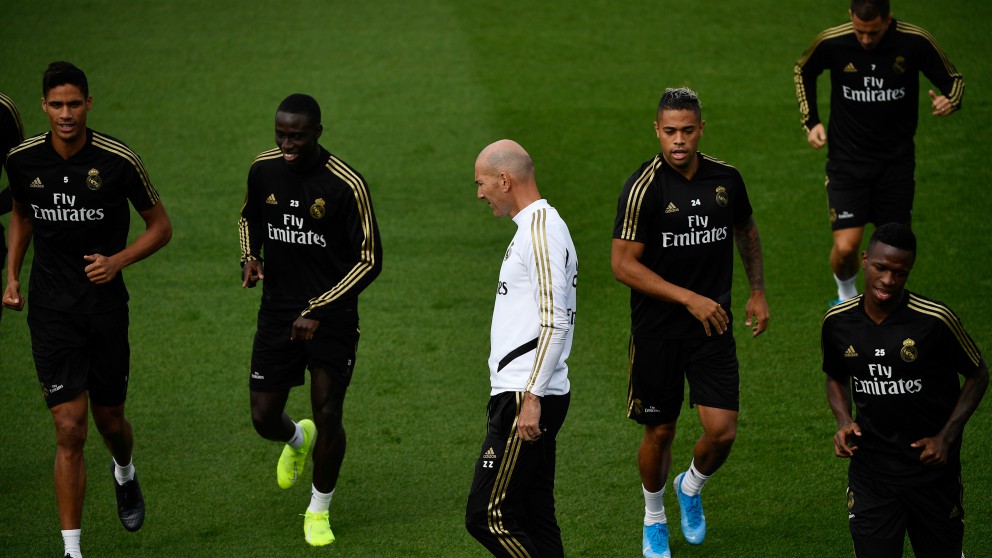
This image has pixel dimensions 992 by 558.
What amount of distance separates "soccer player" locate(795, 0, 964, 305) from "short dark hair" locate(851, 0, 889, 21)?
0.09 meters

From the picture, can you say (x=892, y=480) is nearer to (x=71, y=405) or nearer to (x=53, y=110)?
(x=71, y=405)

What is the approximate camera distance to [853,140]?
28.7ft

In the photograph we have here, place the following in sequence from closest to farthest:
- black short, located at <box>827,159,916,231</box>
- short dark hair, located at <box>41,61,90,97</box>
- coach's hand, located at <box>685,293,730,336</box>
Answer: coach's hand, located at <box>685,293,730,336</box> < short dark hair, located at <box>41,61,90,97</box> < black short, located at <box>827,159,916,231</box>

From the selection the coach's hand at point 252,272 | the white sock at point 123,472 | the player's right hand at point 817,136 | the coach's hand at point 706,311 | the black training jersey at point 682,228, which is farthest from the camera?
the player's right hand at point 817,136

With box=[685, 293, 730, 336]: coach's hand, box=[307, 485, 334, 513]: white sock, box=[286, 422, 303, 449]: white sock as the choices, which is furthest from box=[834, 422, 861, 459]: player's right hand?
box=[286, 422, 303, 449]: white sock

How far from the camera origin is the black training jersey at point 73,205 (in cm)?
616

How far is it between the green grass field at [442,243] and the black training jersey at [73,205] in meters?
1.40

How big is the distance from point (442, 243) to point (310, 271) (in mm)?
4229

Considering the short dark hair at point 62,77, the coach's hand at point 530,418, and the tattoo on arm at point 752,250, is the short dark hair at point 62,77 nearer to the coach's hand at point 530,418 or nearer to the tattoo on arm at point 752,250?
the coach's hand at point 530,418

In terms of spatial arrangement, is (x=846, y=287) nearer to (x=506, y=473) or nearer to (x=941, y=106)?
(x=941, y=106)

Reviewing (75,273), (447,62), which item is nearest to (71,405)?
(75,273)

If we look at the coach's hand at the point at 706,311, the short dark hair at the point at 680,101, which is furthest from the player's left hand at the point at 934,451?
the short dark hair at the point at 680,101

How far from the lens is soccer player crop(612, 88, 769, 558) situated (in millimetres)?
5891

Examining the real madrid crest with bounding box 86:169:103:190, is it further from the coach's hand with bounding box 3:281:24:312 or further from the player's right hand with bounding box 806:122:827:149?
the player's right hand with bounding box 806:122:827:149
